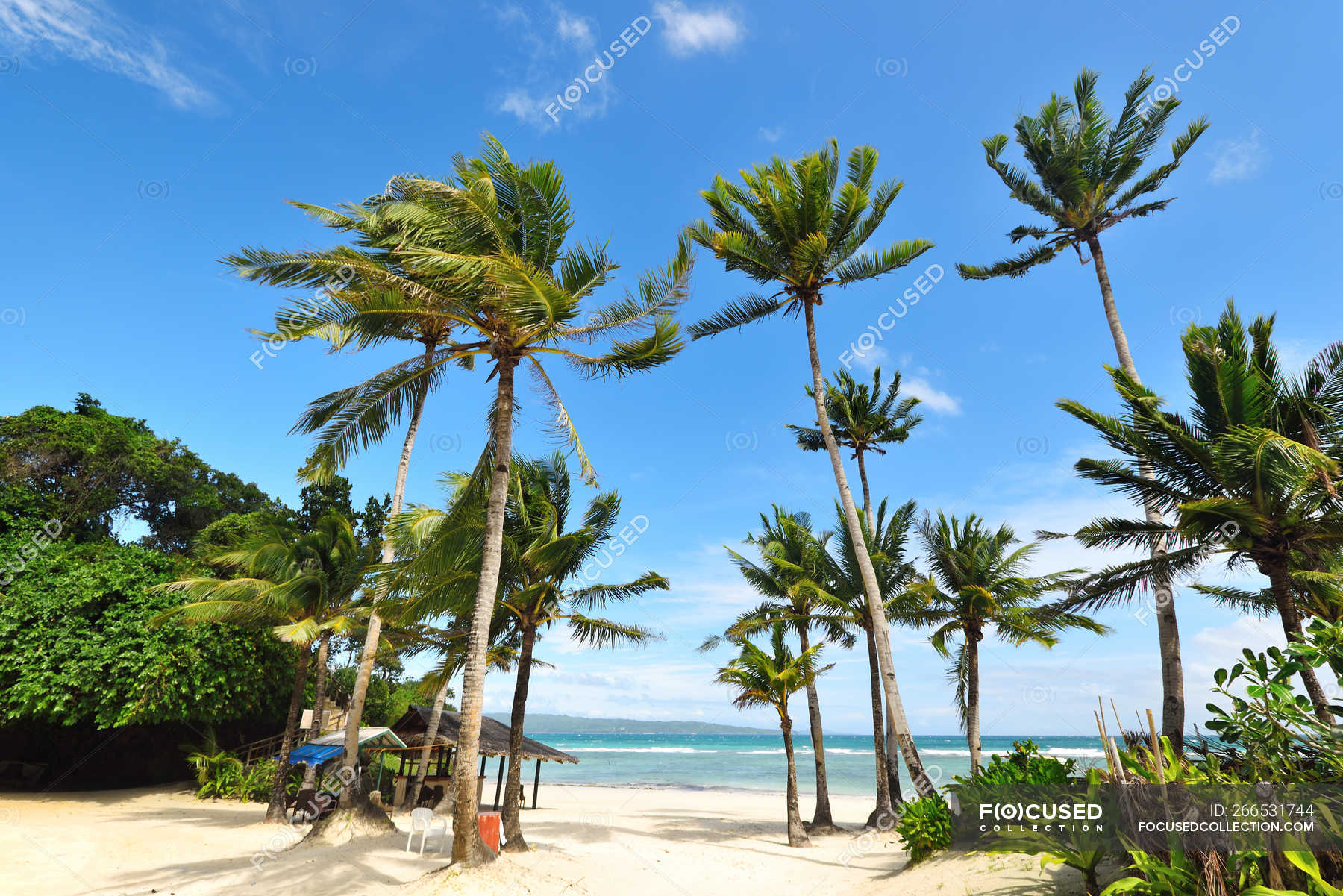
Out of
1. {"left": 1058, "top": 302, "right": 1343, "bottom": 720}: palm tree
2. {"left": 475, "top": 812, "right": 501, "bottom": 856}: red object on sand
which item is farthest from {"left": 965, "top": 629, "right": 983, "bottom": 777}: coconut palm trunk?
{"left": 475, "top": 812, "right": 501, "bottom": 856}: red object on sand

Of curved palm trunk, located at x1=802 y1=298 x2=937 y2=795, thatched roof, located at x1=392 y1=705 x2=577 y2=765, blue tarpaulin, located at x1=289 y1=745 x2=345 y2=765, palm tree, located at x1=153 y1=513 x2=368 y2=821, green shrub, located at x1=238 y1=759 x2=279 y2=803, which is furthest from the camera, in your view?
thatched roof, located at x1=392 y1=705 x2=577 y2=765

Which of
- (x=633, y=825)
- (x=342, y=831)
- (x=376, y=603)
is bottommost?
(x=633, y=825)

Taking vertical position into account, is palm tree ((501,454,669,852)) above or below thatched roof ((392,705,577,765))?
above

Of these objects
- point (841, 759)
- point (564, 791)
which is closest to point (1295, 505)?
point (564, 791)

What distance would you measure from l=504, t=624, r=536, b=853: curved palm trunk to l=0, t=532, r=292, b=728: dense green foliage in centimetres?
918

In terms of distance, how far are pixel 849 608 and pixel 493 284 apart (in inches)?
495

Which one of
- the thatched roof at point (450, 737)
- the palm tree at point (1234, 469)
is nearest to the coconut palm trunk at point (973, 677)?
the palm tree at point (1234, 469)

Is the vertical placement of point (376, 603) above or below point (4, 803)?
above

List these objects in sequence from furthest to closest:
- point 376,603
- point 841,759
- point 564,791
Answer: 1. point 841,759
2. point 564,791
3. point 376,603

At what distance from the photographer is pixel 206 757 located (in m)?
18.2

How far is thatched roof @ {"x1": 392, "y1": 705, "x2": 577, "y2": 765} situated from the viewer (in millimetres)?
18359

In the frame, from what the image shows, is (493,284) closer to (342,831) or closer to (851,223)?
(851,223)

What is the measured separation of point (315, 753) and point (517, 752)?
7.20 meters

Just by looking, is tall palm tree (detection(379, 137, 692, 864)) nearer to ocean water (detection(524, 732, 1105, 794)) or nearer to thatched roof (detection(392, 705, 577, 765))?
thatched roof (detection(392, 705, 577, 765))
